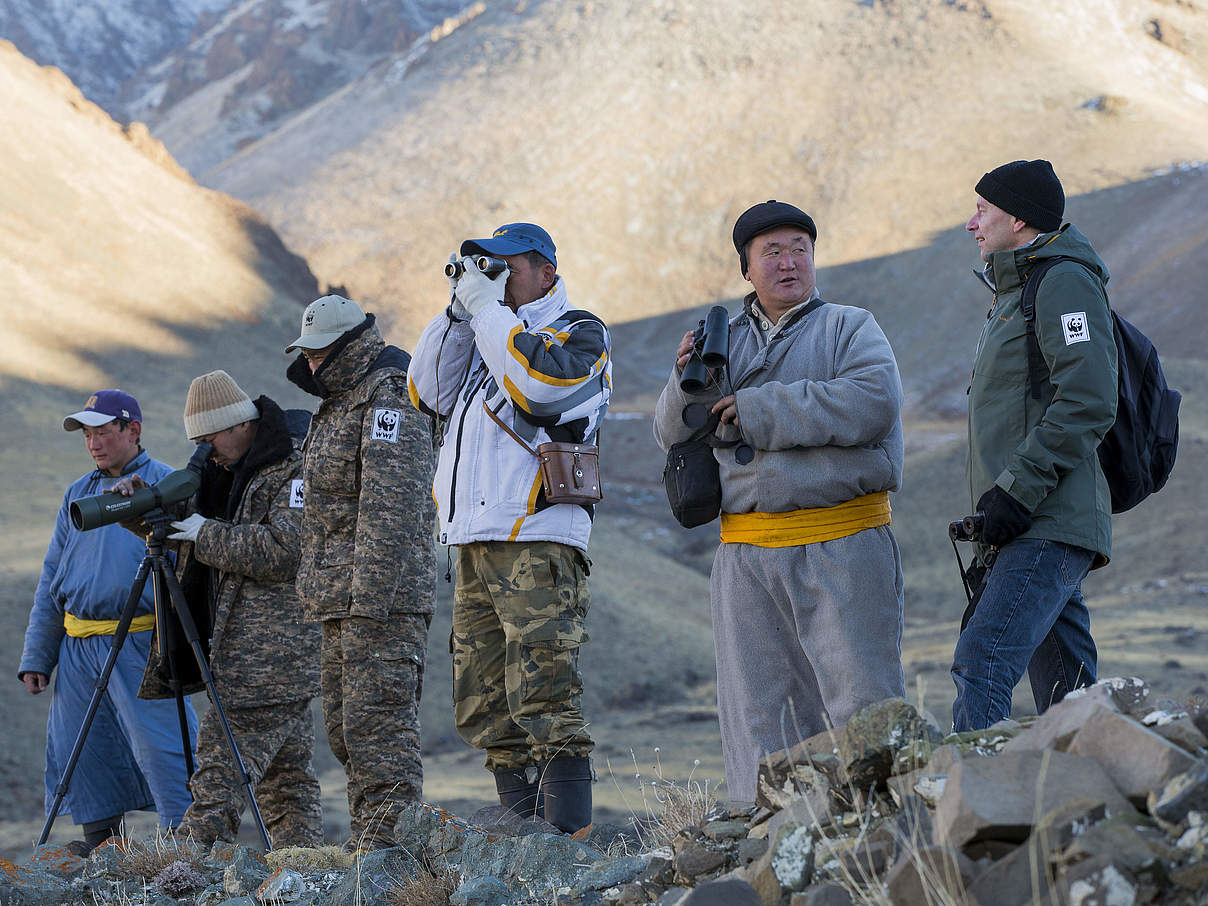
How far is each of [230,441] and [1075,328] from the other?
11.5 ft

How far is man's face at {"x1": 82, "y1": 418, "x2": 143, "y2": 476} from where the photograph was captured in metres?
5.84

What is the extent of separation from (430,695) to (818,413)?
14.7 meters

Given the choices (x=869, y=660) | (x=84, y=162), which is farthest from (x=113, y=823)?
(x=84, y=162)

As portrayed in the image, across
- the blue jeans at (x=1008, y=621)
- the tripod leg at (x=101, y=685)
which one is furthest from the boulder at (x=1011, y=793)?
the tripod leg at (x=101, y=685)

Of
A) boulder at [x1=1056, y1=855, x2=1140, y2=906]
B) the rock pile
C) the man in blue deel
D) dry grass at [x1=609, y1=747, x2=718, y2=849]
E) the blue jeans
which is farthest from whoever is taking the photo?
the man in blue deel

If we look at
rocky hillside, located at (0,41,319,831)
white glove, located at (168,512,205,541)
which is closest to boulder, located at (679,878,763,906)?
white glove, located at (168,512,205,541)

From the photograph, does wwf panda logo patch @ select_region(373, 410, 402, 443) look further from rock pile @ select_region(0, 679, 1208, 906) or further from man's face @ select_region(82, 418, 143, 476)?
man's face @ select_region(82, 418, 143, 476)

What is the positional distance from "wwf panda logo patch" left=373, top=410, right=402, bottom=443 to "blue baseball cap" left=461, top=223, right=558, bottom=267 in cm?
→ 70

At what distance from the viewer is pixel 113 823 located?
18.9 ft

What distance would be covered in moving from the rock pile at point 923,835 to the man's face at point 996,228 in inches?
56.6

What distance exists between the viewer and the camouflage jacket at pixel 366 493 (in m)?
4.57

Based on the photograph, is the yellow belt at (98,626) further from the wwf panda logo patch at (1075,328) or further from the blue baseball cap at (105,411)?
the wwf panda logo patch at (1075,328)

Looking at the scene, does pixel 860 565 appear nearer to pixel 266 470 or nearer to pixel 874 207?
pixel 266 470

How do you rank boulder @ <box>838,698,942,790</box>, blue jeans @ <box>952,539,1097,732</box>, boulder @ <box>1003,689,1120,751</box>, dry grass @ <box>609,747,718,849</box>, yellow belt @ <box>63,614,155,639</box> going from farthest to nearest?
yellow belt @ <box>63,614,155,639</box>
dry grass @ <box>609,747,718,849</box>
blue jeans @ <box>952,539,1097,732</box>
boulder @ <box>838,698,942,790</box>
boulder @ <box>1003,689,1120,751</box>
